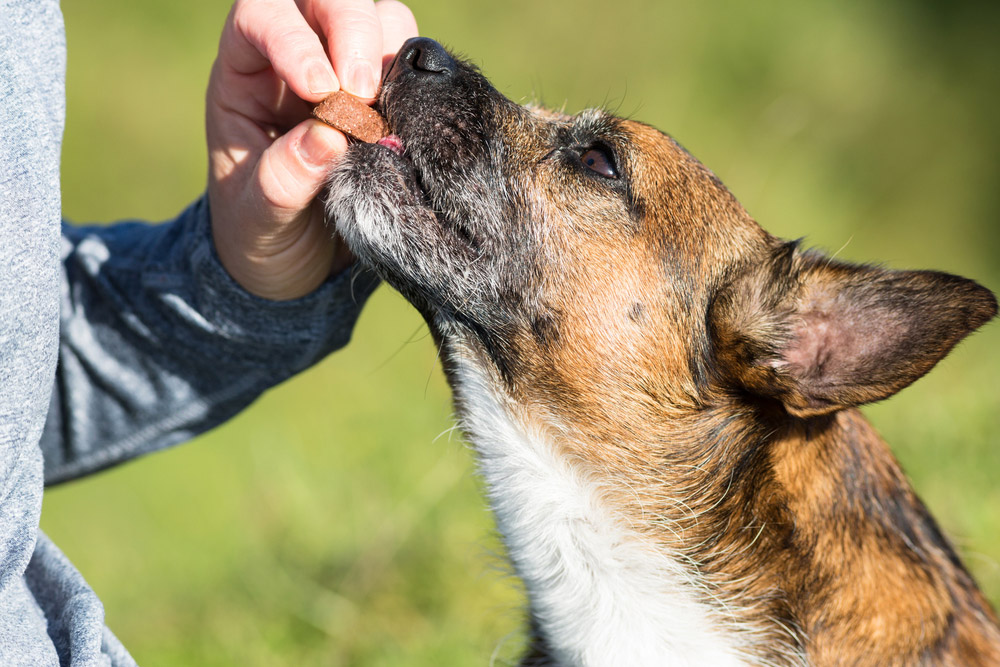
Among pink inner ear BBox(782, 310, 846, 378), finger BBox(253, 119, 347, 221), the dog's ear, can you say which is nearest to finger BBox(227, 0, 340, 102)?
finger BBox(253, 119, 347, 221)

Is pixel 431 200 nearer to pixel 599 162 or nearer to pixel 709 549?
pixel 599 162

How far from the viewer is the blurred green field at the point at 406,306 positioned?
4.31m

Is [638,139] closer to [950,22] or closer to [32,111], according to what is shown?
[32,111]

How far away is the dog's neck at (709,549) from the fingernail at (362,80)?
2.44 ft

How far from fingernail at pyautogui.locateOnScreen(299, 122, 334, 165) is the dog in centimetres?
13

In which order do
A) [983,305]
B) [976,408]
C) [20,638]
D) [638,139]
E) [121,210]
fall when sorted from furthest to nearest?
[121,210] → [976,408] → [638,139] → [983,305] → [20,638]

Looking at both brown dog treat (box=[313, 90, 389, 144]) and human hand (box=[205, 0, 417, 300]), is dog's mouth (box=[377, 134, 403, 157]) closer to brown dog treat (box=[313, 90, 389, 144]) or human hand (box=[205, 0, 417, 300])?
brown dog treat (box=[313, 90, 389, 144])

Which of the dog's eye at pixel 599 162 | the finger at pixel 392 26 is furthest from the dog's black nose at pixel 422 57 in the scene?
the dog's eye at pixel 599 162

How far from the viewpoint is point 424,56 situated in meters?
2.66

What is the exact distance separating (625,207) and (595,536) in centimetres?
91

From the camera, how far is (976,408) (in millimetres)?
5191

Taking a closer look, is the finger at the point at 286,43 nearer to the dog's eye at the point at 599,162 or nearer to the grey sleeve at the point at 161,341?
the grey sleeve at the point at 161,341

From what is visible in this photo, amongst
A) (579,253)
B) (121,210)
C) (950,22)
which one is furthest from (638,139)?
(950,22)

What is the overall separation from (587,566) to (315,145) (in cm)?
130
